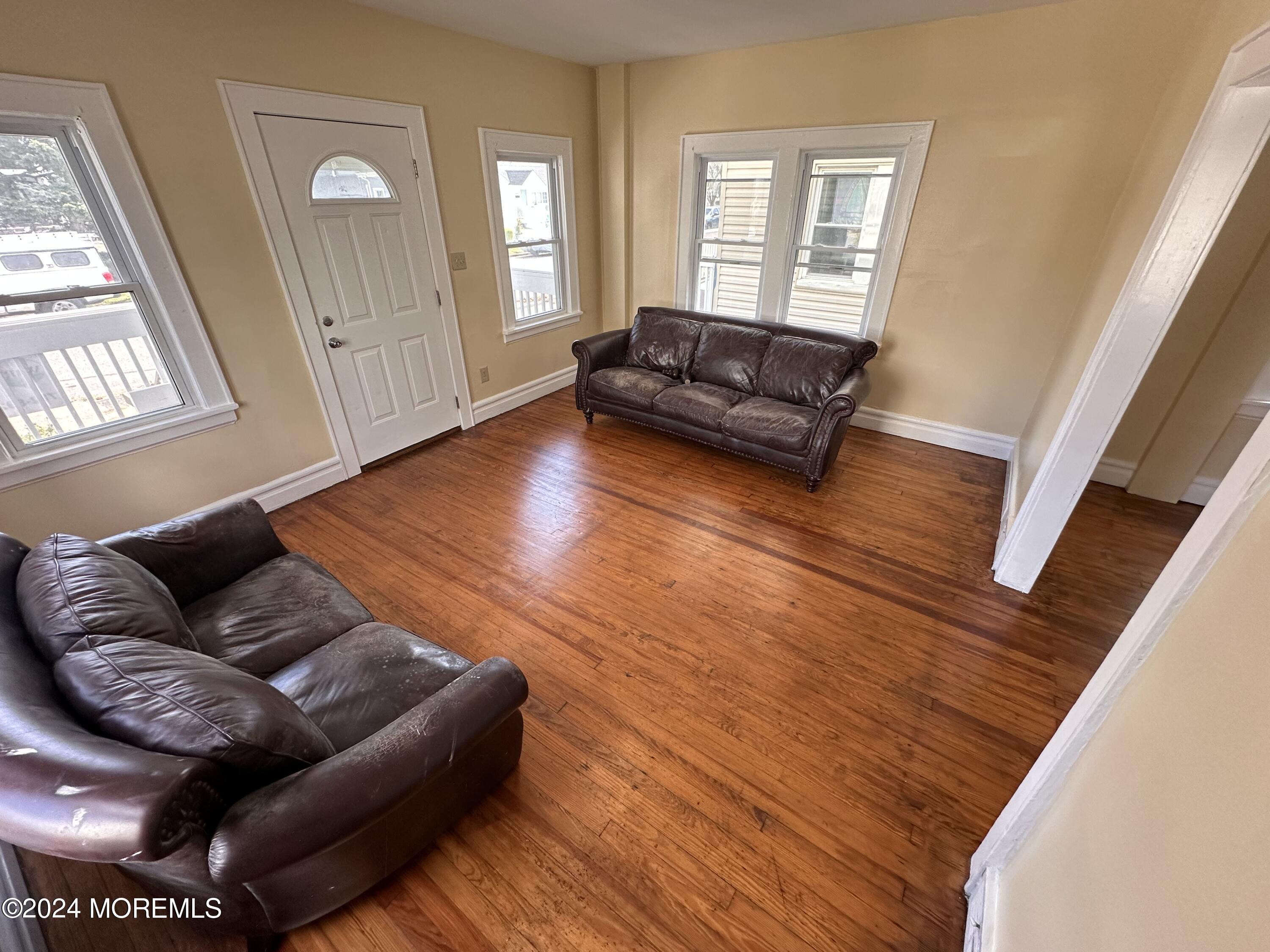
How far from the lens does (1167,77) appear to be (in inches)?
102

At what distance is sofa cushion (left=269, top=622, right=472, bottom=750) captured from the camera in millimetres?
1387

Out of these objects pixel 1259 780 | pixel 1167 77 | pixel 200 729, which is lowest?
pixel 200 729

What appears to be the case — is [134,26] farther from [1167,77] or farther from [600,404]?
[1167,77]

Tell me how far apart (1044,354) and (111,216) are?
5098mm

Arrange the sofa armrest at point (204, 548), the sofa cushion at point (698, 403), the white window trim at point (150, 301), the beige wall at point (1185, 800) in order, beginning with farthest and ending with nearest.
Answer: the sofa cushion at point (698, 403)
the white window trim at point (150, 301)
the sofa armrest at point (204, 548)
the beige wall at point (1185, 800)

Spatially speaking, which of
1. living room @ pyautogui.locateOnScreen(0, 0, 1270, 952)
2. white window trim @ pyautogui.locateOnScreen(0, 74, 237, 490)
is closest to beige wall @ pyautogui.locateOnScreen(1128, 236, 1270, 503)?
living room @ pyautogui.locateOnScreen(0, 0, 1270, 952)

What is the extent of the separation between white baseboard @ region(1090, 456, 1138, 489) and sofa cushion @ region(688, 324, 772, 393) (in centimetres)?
225

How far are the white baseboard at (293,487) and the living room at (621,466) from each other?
4cm

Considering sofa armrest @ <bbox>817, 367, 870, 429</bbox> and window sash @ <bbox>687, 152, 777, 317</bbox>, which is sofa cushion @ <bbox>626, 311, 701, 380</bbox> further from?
sofa armrest @ <bbox>817, 367, 870, 429</bbox>

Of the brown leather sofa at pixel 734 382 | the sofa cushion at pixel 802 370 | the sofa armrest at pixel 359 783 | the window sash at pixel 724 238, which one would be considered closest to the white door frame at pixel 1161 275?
the brown leather sofa at pixel 734 382

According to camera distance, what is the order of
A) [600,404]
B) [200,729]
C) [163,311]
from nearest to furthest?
[200,729], [163,311], [600,404]

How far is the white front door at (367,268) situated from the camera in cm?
275

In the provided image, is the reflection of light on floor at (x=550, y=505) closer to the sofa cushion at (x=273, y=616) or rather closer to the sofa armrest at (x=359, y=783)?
the sofa cushion at (x=273, y=616)

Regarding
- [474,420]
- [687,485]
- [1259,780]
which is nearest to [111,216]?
[474,420]
